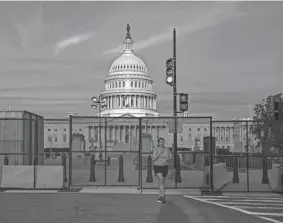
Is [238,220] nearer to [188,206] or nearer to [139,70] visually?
[188,206]

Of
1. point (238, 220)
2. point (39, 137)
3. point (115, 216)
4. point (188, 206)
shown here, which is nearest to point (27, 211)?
point (115, 216)

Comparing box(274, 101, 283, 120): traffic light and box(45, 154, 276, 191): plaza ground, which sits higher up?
box(274, 101, 283, 120): traffic light

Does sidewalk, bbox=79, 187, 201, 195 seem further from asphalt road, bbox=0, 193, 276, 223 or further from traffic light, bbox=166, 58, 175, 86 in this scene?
traffic light, bbox=166, 58, 175, 86

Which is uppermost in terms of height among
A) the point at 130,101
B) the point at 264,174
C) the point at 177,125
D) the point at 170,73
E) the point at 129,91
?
the point at 129,91

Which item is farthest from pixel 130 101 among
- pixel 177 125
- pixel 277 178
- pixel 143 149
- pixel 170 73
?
pixel 277 178

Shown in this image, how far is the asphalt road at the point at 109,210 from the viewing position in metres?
11.2

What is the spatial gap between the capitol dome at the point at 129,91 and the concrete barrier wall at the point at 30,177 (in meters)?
121

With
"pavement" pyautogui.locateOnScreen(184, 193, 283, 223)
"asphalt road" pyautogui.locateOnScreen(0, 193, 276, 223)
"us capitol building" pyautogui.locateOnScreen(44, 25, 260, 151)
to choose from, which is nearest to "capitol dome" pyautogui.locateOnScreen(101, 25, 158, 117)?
"us capitol building" pyautogui.locateOnScreen(44, 25, 260, 151)

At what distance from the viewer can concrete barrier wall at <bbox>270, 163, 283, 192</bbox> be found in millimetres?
17500

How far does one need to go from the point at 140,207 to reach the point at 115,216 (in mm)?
1766

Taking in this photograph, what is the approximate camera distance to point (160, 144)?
1479 cm

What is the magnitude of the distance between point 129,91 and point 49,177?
418 ft

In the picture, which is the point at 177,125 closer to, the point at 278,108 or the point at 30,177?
the point at 278,108

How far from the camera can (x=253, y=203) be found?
14422 mm
